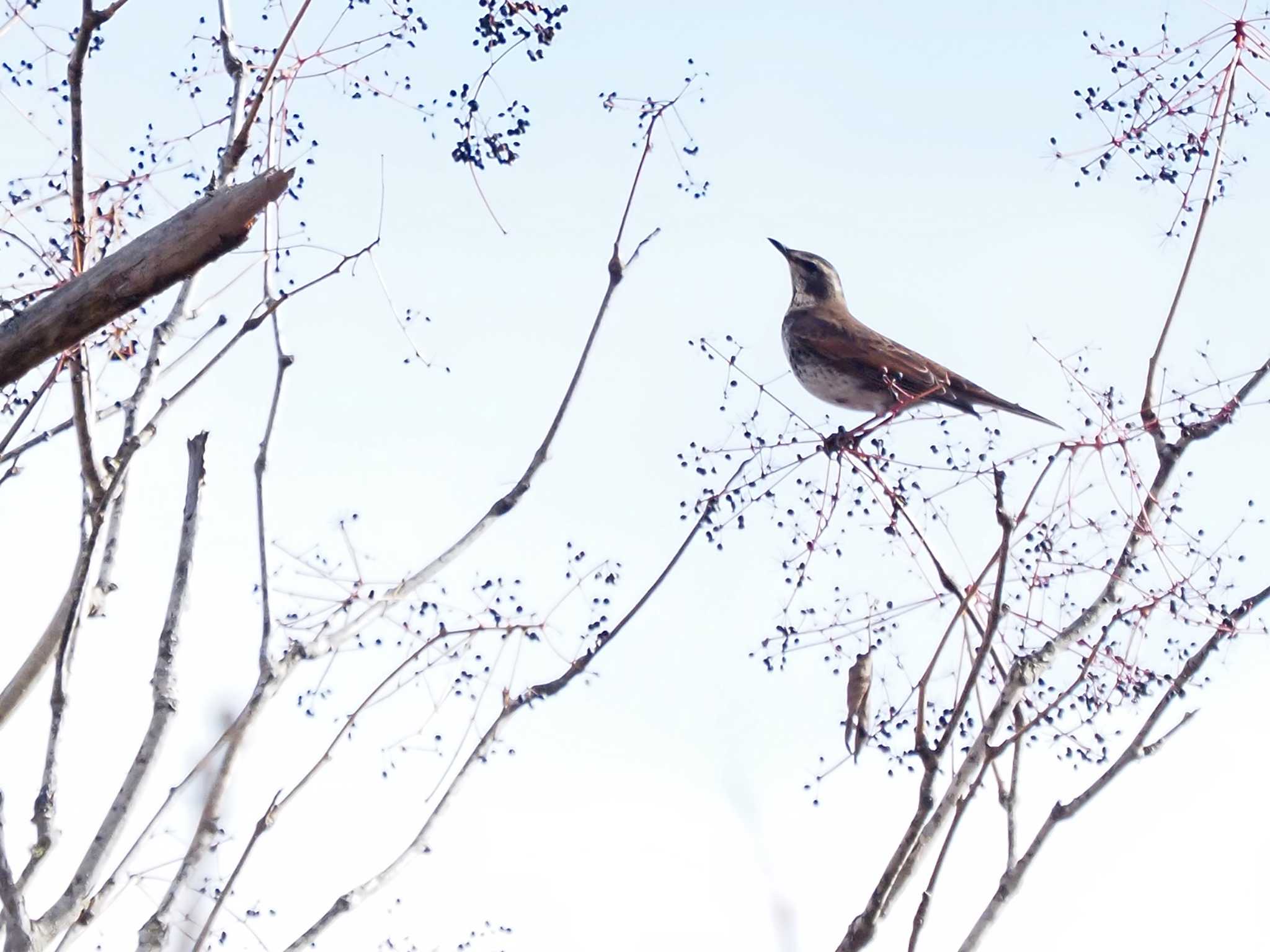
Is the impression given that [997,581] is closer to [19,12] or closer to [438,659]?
[438,659]

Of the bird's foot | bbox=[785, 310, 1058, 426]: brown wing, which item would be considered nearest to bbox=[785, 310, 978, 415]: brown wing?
bbox=[785, 310, 1058, 426]: brown wing

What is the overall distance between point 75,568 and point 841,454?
7.54 feet

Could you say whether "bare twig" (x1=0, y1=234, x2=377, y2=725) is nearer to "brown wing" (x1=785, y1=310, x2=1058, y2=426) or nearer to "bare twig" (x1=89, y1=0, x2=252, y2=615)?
"bare twig" (x1=89, y1=0, x2=252, y2=615)

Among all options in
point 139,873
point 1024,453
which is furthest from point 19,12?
point 1024,453

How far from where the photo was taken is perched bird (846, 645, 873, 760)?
3828 millimetres

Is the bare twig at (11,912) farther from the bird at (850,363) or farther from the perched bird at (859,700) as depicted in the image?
the bird at (850,363)

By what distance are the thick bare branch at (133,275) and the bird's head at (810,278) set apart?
7476 mm

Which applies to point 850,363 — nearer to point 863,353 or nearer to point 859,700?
point 863,353

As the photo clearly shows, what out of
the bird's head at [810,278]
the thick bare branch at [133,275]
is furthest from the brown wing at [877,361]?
the thick bare branch at [133,275]

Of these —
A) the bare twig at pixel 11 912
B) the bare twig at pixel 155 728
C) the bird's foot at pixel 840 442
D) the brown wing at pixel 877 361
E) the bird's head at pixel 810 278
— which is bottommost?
the bare twig at pixel 11 912

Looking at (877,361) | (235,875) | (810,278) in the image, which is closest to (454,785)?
(235,875)

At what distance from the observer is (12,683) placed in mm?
4812

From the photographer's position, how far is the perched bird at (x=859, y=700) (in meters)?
3.83

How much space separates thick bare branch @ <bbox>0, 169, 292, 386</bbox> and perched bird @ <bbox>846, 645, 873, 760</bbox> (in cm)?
186
